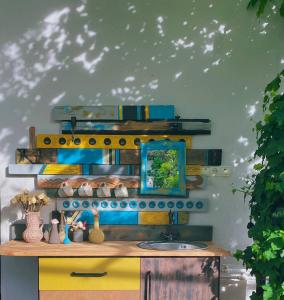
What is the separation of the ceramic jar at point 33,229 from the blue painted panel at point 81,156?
0.48 metres

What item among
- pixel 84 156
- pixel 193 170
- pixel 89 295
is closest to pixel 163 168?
pixel 193 170

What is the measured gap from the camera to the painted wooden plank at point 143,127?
11.9 feet

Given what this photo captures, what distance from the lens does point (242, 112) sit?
368cm

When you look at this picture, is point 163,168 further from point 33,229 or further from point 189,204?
point 33,229

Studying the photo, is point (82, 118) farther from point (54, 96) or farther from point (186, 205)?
point (186, 205)

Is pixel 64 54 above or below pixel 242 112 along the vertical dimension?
above

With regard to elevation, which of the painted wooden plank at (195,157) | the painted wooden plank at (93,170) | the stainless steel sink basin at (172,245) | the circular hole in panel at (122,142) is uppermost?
Result: the circular hole in panel at (122,142)

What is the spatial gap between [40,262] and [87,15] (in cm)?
190

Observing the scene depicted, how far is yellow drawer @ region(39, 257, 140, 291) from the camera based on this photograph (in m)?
3.07

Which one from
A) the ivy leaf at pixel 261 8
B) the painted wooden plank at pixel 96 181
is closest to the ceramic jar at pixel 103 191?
the painted wooden plank at pixel 96 181

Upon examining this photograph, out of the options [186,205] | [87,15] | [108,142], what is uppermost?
[87,15]

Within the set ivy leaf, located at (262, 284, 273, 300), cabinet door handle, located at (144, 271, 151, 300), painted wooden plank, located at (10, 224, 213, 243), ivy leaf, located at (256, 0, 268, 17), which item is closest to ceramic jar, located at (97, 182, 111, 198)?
painted wooden plank, located at (10, 224, 213, 243)

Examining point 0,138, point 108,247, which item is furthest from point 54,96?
point 108,247

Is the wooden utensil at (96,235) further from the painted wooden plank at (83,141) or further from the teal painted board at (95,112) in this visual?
the teal painted board at (95,112)
